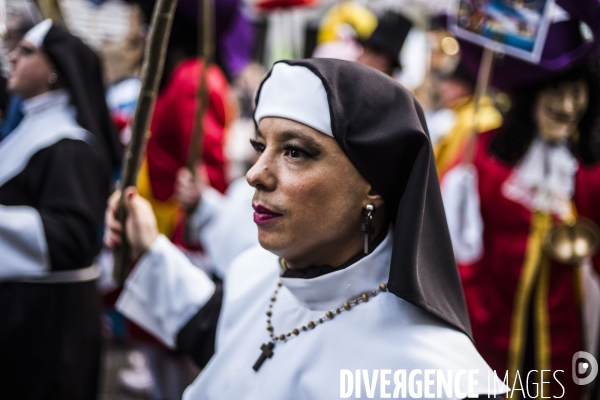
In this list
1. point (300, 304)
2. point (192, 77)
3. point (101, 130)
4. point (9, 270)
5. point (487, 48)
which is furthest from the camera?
point (192, 77)

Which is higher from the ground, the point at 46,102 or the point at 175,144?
the point at 46,102

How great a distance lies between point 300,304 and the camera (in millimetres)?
1802

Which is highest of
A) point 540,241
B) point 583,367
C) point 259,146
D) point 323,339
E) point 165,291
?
point 259,146

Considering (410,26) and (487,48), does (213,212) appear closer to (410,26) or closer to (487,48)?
(487,48)

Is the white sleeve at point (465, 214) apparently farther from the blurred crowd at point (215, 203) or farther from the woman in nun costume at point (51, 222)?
the woman in nun costume at point (51, 222)

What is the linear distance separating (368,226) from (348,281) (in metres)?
0.17

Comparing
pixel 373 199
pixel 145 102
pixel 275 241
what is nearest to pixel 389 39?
pixel 145 102

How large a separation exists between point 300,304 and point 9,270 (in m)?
1.40

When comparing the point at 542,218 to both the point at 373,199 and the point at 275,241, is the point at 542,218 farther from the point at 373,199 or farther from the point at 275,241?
the point at 275,241

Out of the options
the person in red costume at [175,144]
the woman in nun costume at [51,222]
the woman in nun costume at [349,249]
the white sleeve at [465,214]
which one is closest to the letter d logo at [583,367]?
the white sleeve at [465,214]

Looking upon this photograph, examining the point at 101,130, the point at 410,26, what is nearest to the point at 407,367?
the point at 101,130

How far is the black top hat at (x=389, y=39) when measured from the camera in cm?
446

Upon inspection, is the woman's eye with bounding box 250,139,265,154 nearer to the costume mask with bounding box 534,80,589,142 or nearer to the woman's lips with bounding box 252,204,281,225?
the woman's lips with bounding box 252,204,281,225

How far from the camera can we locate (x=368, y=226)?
1.71m
